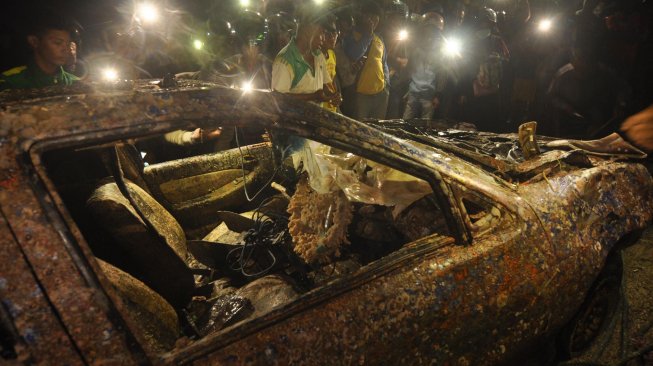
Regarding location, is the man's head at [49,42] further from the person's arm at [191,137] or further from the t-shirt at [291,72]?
the t-shirt at [291,72]

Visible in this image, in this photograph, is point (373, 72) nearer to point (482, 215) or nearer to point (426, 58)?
point (426, 58)

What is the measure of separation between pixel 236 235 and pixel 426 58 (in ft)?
16.0

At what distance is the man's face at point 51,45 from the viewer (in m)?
2.84

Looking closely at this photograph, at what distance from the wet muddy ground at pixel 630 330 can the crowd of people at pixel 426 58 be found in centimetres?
286

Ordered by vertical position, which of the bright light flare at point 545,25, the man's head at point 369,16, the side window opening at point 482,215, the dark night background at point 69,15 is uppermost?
the dark night background at point 69,15

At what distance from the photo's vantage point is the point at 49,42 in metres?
2.85

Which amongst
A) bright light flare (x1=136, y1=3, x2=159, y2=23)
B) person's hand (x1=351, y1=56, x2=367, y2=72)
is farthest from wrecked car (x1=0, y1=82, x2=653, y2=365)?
bright light flare (x1=136, y1=3, x2=159, y2=23)

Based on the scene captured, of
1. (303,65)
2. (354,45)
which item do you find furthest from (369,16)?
(303,65)

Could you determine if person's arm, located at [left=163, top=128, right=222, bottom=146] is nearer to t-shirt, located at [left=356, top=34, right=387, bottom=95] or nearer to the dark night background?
the dark night background

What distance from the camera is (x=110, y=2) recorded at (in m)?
6.73

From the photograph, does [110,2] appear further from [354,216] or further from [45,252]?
[45,252]

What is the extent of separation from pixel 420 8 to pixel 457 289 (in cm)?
718

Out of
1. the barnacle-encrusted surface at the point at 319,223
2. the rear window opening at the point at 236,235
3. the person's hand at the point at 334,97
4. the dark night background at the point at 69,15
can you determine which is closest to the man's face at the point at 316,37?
the person's hand at the point at 334,97

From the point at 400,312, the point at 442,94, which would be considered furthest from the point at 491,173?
the point at 442,94
